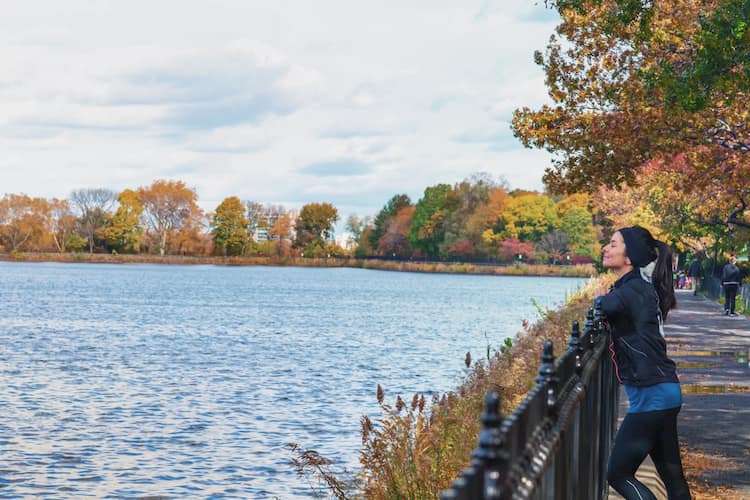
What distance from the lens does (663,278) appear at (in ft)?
23.0

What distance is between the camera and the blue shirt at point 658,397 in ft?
22.1

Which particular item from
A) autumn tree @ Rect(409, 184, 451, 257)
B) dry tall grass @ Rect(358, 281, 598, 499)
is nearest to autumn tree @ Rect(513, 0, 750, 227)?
dry tall grass @ Rect(358, 281, 598, 499)

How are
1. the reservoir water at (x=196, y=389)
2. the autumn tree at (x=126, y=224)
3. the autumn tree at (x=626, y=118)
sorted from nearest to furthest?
the reservoir water at (x=196, y=389) → the autumn tree at (x=626, y=118) → the autumn tree at (x=126, y=224)

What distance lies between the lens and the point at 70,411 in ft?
72.2

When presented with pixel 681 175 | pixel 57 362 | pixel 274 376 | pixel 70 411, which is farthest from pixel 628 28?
pixel 57 362

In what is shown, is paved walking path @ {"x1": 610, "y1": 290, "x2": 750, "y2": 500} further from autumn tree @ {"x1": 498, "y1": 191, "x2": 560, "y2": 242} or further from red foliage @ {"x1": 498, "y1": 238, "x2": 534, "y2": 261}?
red foliage @ {"x1": 498, "y1": 238, "x2": 534, "y2": 261}

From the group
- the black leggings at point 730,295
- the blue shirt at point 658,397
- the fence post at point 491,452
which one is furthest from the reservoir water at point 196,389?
the fence post at point 491,452

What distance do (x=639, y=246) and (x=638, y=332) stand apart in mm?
574

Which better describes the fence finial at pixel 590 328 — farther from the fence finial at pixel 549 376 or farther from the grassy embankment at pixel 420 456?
the fence finial at pixel 549 376

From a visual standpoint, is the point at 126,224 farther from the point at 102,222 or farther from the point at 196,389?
the point at 196,389

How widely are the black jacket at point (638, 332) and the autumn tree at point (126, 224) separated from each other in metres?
189

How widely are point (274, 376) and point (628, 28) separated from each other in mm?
12929

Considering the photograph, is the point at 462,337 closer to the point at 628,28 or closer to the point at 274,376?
the point at 274,376

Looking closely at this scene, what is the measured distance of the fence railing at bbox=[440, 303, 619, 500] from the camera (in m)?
2.62
